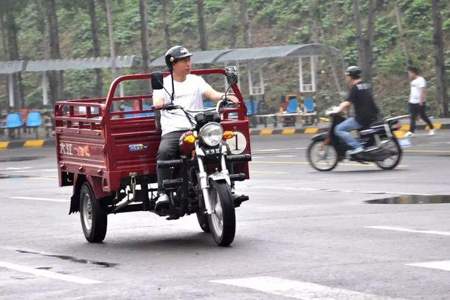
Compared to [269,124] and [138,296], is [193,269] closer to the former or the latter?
[138,296]

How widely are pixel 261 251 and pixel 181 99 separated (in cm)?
194

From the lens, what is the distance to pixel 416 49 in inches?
1868

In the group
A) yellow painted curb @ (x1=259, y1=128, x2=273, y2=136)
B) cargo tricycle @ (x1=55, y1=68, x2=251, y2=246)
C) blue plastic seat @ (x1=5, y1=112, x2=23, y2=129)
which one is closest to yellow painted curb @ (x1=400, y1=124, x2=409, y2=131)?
yellow painted curb @ (x1=259, y1=128, x2=273, y2=136)

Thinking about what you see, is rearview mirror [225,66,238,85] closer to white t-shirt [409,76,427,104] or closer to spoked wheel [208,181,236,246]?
spoked wheel [208,181,236,246]

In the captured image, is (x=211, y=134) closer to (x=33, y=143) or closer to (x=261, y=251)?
(x=261, y=251)

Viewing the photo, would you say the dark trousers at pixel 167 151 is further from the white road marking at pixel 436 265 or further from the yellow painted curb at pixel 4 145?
the yellow painted curb at pixel 4 145

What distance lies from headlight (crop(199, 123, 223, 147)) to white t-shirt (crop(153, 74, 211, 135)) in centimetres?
46

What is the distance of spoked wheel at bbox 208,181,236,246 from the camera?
38.1 feet

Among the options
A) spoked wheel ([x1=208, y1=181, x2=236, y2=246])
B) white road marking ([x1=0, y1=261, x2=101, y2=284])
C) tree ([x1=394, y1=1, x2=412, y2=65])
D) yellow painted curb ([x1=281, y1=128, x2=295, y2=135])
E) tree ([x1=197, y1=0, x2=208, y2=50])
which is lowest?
yellow painted curb ([x1=281, y1=128, x2=295, y2=135])

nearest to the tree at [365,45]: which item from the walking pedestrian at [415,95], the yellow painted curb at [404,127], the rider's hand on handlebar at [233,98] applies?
the yellow painted curb at [404,127]

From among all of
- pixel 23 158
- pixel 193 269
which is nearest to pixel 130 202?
pixel 193 269

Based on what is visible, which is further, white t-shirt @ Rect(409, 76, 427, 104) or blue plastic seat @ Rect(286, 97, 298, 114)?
blue plastic seat @ Rect(286, 97, 298, 114)

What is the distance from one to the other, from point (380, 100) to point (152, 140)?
33.5 meters

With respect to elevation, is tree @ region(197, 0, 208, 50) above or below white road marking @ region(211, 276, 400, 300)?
above
